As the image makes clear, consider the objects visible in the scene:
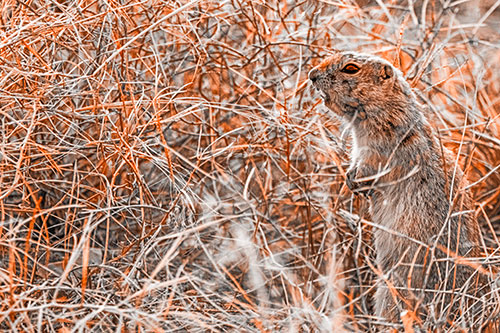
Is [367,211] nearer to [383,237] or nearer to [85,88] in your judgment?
[383,237]

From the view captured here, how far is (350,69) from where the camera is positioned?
291 centimetres

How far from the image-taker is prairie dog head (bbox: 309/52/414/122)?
114 inches

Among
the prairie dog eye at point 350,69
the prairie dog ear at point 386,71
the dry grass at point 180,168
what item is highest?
the prairie dog ear at point 386,71

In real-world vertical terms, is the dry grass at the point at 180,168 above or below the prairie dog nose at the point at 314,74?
below

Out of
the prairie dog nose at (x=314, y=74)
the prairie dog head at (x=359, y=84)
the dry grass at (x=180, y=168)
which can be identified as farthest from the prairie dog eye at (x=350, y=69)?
the dry grass at (x=180, y=168)

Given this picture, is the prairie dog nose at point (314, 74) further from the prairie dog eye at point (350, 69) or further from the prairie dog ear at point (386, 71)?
the prairie dog ear at point (386, 71)

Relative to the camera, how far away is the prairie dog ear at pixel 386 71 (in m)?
2.90

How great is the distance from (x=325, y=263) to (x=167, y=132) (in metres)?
1.00

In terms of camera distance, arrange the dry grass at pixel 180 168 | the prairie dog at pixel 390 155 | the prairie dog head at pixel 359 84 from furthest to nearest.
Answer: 1. the prairie dog head at pixel 359 84
2. the prairie dog at pixel 390 155
3. the dry grass at pixel 180 168

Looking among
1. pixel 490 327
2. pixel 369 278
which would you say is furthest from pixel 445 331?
pixel 369 278

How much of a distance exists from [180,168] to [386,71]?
0.97 m

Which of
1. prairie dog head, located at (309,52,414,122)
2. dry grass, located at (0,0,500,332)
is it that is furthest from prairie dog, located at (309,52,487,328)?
dry grass, located at (0,0,500,332)

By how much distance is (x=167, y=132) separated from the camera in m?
3.43

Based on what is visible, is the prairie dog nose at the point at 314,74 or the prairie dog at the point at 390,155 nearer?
the prairie dog at the point at 390,155
